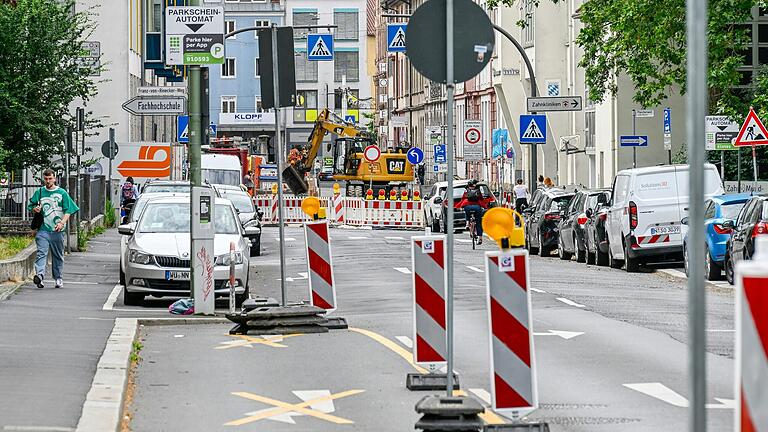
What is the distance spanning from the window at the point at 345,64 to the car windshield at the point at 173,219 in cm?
9358

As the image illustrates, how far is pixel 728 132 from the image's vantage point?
33812 mm

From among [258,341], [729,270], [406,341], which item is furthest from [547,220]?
[258,341]

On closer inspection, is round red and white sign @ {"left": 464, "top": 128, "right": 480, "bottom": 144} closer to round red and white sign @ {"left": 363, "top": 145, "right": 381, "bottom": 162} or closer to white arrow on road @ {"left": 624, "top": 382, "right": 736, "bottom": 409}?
round red and white sign @ {"left": 363, "top": 145, "right": 381, "bottom": 162}

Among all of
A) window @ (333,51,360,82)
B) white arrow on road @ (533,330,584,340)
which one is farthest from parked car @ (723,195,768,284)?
window @ (333,51,360,82)

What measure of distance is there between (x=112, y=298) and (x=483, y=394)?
1127 cm

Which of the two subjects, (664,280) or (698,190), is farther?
(664,280)

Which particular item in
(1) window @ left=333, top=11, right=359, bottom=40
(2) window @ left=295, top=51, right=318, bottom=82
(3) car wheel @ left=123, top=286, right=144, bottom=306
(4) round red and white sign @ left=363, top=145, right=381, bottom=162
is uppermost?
(1) window @ left=333, top=11, right=359, bottom=40

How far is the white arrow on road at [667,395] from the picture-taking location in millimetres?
Result: 11130

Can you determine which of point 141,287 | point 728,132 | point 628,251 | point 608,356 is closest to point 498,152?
point 728,132

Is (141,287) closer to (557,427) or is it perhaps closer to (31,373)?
(31,373)

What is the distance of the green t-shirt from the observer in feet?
76.7

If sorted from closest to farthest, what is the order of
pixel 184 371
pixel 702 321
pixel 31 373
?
pixel 702 321, pixel 31 373, pixel 184 371

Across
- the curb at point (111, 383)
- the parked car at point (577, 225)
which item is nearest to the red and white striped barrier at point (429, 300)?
the curb at point (111, 383)

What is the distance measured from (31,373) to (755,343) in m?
8.07
